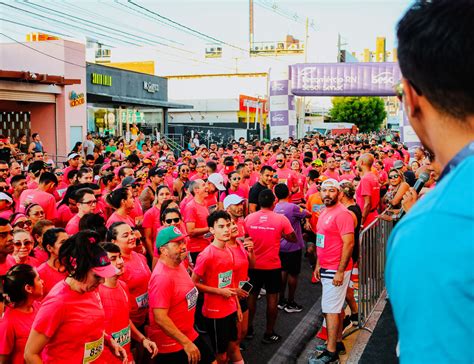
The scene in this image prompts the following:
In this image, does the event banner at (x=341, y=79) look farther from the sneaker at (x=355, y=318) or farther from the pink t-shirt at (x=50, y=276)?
the pink t-shirt at (x=50, y=276)

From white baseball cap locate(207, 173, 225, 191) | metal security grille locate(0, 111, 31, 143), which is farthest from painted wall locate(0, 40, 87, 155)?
white baseball cap locate(207, 173, 225, 191)

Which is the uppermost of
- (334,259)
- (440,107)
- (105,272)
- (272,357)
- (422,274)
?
(440,107)

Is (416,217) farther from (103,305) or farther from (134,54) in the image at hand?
(134,54)

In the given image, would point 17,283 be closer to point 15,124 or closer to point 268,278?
point 268,278

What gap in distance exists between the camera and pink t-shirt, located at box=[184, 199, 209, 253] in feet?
23.8

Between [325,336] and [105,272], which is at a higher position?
[105,272]

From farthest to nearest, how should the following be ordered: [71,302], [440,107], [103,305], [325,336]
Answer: [325,336], [103,305], [71,302], [440,107]

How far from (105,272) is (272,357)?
3258 mm

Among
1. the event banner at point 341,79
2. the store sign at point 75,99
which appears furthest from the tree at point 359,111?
the store sign at point 75,99

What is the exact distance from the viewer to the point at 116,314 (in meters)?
4.19

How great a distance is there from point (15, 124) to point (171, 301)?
20574 mm

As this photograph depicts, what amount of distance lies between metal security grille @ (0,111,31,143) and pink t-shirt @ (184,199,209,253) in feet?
56.7

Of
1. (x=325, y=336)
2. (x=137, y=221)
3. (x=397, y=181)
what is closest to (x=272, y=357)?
(x=325, y=336)

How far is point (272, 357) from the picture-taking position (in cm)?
630
